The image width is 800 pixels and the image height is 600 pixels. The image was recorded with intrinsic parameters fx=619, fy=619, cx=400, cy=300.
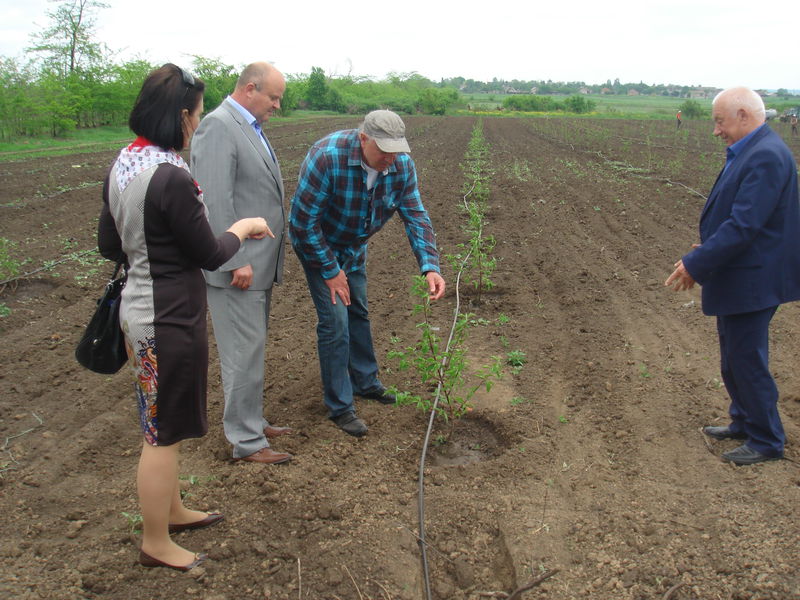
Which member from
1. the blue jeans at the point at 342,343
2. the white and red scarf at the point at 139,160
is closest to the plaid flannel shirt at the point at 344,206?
the blue jeans at the point at 342,343

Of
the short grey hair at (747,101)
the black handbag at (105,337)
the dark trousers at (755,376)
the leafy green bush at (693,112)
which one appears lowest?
the dark trousers at (755,376)

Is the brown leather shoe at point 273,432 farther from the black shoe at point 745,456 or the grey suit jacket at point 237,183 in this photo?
the black shoe at point 745,456

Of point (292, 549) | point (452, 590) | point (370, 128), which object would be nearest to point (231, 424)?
point (292, 549)

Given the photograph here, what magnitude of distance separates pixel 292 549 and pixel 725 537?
6.56ft

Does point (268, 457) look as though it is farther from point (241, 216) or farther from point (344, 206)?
point (344, 206)

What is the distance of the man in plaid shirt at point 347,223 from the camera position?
3.43 metres

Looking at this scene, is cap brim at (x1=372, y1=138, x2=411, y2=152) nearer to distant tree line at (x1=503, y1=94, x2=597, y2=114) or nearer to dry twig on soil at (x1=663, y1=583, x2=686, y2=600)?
dry twig on soil at (x1=663, y1=583, x2=686, y2=600)

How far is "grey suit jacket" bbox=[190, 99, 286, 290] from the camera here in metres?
3.05

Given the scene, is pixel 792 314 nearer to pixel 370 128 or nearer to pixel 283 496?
pixel 370 128

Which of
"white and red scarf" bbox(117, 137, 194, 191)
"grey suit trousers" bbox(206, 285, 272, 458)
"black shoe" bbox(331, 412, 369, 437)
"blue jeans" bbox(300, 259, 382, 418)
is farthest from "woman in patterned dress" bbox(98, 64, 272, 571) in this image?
"black shoe" bbox(331, 412, 369, 437)

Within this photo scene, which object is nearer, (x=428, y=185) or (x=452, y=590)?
(x=452, y=590)

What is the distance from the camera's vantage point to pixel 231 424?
339 cm

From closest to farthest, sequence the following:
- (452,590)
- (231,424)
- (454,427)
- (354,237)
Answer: (452,590), (231,424), (354,237), (454,427)

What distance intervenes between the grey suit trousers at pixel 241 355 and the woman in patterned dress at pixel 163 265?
29.5 inches
